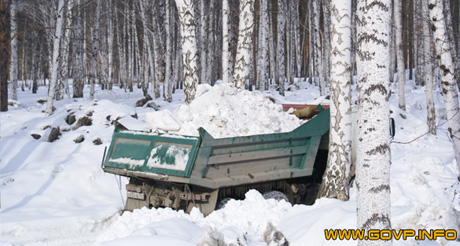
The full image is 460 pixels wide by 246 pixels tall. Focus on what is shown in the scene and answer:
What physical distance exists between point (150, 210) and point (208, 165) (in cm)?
109

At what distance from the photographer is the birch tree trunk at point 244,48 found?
34.6 feet

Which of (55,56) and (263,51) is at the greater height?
(263,51)

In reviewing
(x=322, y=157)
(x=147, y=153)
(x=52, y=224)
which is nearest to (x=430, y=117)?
(x=322, y=157)

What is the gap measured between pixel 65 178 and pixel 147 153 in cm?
385

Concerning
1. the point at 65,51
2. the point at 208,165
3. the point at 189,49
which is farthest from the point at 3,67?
the point at 208,165

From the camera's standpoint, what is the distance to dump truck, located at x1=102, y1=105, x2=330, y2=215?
598 cm

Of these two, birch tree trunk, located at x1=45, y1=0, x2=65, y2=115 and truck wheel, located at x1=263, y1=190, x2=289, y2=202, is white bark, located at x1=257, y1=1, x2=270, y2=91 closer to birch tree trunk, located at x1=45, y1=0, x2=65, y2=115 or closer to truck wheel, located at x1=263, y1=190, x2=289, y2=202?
birch tree trunk, located at x1=45, y1=0, x2=65, y2=115

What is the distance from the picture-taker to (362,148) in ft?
11.2

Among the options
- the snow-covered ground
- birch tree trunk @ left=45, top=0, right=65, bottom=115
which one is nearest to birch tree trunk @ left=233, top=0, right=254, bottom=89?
the snow-covered ground

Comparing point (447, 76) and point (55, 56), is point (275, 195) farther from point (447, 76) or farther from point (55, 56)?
point (55, 56)

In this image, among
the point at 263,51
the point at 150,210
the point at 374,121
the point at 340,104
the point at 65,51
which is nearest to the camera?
the point at 374,121

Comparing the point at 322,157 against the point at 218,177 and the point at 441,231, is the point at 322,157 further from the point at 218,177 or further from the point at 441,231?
the point at 441,231

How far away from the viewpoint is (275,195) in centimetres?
682

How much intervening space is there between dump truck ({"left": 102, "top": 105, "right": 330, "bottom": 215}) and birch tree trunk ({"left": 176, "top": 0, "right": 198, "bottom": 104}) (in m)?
3.10
